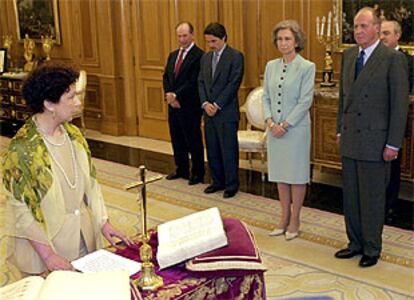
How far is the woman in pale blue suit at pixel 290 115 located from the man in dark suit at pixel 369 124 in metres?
0.35

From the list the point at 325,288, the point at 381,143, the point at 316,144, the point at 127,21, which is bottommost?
the point at 325,288

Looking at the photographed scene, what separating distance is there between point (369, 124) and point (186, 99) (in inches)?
104

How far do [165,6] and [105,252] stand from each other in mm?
6017

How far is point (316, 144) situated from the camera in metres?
6.23

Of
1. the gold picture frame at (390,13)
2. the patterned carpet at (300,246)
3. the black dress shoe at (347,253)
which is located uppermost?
the gold picture frame at (390,13)

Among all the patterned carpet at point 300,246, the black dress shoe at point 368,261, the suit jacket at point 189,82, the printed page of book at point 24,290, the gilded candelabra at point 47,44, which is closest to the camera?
the printed page of book at point 24,290

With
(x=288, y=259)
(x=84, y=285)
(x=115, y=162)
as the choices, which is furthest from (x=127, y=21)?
(x=84, y=285)

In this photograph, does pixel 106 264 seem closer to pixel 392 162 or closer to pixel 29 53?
pixel 392 162

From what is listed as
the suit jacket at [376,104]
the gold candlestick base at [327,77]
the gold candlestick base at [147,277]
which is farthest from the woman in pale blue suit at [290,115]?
the gold candlestick base at [147,277]

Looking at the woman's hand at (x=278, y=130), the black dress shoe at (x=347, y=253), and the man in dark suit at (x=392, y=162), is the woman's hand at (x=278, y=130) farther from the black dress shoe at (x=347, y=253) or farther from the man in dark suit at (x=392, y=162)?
the man in dark suit at (x=392, y=162)

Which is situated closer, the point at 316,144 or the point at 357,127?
the point at 357,127

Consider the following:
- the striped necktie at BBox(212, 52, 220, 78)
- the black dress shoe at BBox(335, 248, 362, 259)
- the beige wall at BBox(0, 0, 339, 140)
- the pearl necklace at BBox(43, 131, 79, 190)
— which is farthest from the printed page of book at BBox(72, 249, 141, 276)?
the beige wall at BBox(0, 0, 339, 140)

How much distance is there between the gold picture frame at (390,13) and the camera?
19.3 feet

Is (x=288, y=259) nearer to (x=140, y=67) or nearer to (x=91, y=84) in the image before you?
(x=140, y=67)
